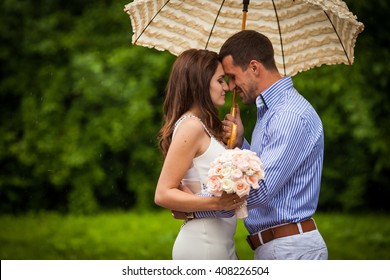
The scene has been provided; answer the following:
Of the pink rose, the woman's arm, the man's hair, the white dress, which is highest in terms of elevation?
the man's hair

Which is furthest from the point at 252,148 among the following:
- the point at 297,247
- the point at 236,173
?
the point at 236,173

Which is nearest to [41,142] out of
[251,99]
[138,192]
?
[138,192]

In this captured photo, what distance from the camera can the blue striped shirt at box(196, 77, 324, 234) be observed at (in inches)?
139

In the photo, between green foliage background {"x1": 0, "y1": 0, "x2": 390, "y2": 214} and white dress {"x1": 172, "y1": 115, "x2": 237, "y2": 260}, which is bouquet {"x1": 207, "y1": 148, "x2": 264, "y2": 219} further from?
green foliage background {"x1": 0, "y1": 0, "x2": 390, "y2": 214}

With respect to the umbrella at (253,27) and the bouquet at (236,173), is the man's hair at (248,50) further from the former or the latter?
the bouquet at (236,173)

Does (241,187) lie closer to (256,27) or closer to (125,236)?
(256,27)

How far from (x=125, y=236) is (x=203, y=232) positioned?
19.1 ft

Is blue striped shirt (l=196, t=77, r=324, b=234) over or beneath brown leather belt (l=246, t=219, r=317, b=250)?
over

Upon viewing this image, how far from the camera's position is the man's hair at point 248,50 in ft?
12.8

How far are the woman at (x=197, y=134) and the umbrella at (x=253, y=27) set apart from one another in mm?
643

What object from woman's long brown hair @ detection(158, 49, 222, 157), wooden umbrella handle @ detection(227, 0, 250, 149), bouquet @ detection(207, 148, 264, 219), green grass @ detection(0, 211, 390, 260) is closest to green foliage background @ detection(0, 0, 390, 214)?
green grass @ detection(0, 211, 390, 260)

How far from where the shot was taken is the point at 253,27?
4664 mm

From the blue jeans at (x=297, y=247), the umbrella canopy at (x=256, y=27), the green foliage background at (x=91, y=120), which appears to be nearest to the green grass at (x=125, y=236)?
the green foliage background at (x=91, y=120)
